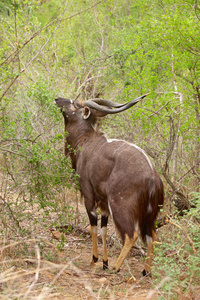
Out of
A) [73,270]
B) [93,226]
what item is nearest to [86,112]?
[93,226]

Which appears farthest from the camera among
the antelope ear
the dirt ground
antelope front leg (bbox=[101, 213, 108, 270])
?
the antelope ear

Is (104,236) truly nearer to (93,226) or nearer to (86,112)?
(93,226)

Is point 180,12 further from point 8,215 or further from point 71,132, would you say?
point 8,215

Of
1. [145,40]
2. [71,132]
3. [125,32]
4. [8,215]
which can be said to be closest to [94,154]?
A: [71,132]

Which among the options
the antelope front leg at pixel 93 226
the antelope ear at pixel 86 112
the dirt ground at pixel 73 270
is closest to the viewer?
the dirt ground at pixel 73 270

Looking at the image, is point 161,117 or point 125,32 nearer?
point 161,117

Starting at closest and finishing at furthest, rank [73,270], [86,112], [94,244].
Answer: [73,270] < [94,244] < [86,112]

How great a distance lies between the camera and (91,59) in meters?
10.5

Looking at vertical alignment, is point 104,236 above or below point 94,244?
above

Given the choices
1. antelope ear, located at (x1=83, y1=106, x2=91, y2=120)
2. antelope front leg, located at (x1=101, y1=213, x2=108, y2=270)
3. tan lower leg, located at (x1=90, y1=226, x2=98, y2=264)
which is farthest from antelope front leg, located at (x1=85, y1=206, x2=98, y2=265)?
antelope ear, located at (x1=83, y1=106, x2=91, y2=120)

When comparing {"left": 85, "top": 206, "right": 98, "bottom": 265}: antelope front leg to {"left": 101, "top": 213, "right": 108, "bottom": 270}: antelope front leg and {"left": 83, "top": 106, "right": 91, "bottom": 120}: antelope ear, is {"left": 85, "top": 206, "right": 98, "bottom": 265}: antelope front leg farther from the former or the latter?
{"left": 83, "top": 106, "right": 91, "bottom": 120}: antelope ear

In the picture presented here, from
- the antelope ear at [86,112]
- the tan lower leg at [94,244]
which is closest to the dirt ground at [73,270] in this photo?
the tan lower leg at [94,244]

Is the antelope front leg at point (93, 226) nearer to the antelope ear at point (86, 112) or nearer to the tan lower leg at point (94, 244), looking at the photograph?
the tan lower leg at point (94, 244)

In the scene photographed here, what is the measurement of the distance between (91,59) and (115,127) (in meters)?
2.51
